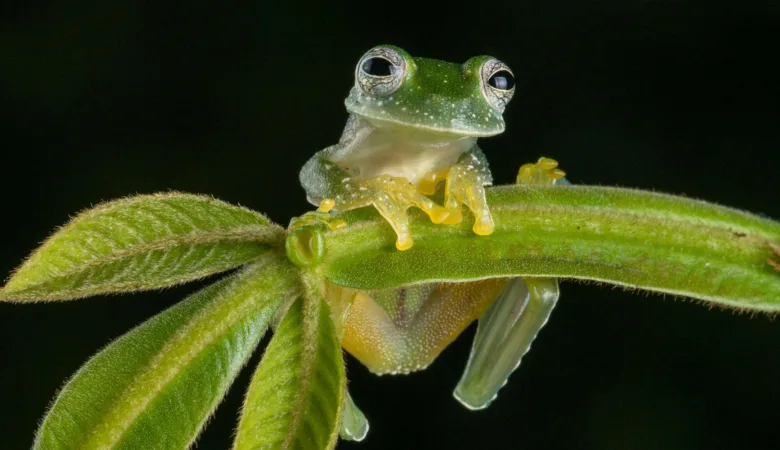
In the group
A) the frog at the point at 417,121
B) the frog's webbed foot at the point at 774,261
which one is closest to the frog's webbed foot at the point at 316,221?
the frog at the point at 417,121

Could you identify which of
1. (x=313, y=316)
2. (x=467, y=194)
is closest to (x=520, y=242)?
(x=467, y=194)

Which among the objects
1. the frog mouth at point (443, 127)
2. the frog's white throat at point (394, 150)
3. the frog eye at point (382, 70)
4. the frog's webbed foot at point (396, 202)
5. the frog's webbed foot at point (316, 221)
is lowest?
the frog's white throat at point (394, 150)

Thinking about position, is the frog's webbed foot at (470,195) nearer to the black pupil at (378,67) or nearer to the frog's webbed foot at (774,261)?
the black pupil at (378,67)

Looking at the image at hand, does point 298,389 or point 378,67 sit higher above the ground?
point 378,67

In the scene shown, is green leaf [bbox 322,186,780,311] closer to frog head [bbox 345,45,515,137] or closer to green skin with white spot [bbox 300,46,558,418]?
green skin with white spot [bbox 300,46,558,418]

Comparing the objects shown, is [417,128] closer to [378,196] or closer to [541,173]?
[541,173]

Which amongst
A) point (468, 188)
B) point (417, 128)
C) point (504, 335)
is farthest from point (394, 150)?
point (468, 188)
